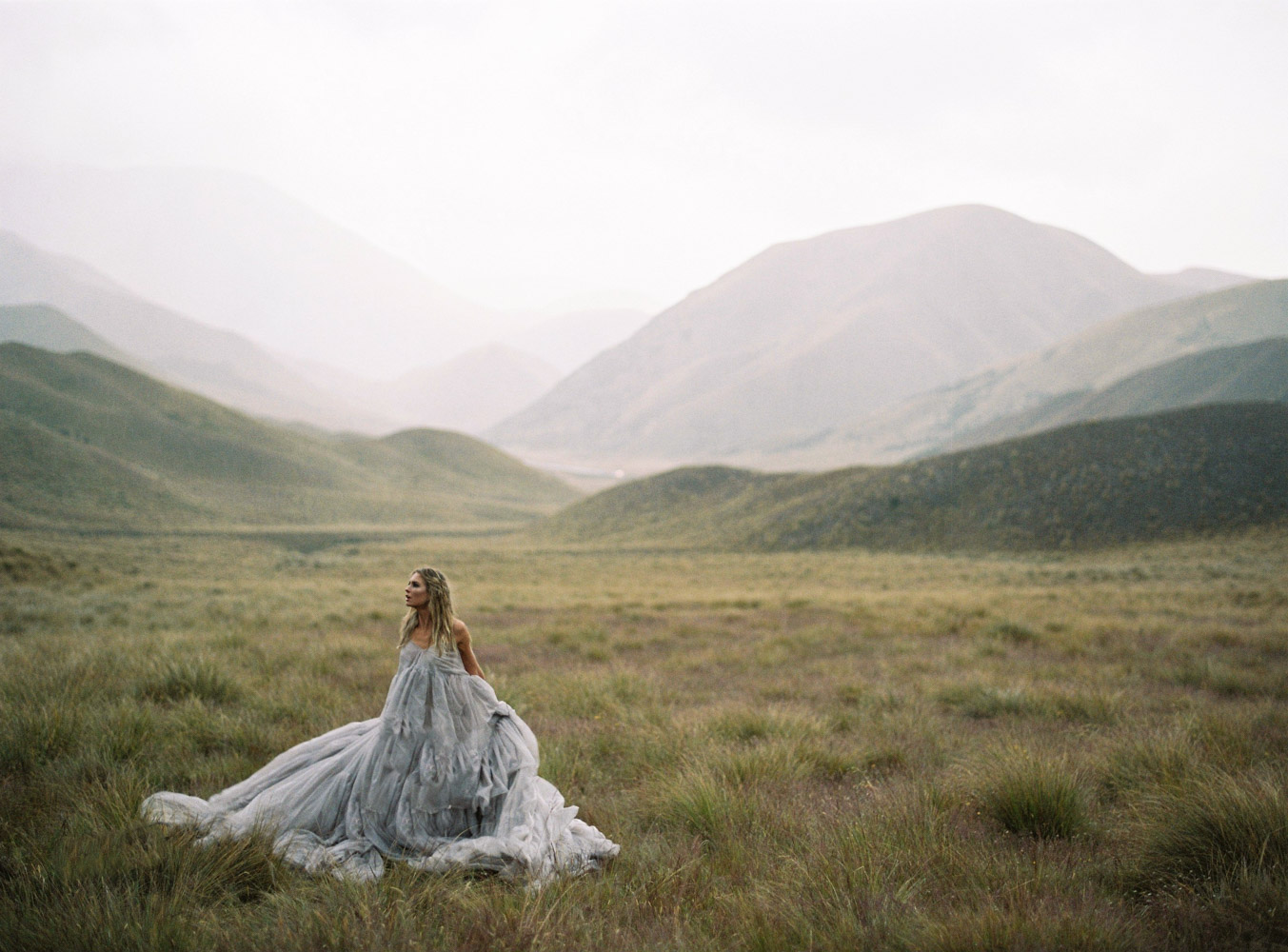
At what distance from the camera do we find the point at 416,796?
4219mm

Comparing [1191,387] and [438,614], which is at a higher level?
[1191,387]

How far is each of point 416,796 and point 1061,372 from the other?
5821 inches

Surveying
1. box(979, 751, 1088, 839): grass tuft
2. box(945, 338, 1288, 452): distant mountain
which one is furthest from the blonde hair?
box(945, 338, 1288, 452): distant mountain

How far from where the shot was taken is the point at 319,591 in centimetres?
2055

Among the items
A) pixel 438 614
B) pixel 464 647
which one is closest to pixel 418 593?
pixel 438 614

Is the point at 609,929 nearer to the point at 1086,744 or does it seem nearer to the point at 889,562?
the point at 1086,744

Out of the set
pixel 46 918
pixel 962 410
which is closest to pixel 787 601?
pixel 46 918

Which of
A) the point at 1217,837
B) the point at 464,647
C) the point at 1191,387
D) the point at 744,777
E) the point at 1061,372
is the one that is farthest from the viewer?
the point at 1061,372

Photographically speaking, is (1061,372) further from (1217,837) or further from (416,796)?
(416,796)

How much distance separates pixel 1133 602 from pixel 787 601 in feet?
25.6

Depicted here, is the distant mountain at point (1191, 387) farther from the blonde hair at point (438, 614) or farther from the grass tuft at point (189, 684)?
the blonde hair at point (438, 614)

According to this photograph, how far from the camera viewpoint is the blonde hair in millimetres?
4348

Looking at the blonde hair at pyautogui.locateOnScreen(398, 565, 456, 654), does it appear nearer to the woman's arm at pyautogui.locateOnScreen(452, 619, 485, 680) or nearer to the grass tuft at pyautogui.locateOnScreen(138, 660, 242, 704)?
the woman's arm at pyautogui.locateOnScreen(452, 619, 485, 680)

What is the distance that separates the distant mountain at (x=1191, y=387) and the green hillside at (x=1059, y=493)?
87.4 feet
